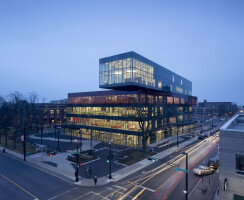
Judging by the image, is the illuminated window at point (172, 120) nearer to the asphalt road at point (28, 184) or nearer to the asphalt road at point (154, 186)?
the asphalt road at point (154, 186)

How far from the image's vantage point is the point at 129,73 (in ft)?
146

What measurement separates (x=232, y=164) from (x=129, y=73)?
111 feet

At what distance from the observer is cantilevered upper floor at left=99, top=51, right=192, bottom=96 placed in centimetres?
4475

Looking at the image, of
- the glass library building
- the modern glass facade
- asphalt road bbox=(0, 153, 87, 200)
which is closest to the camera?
asphalt road bbox=(0, 153, 87, 200)

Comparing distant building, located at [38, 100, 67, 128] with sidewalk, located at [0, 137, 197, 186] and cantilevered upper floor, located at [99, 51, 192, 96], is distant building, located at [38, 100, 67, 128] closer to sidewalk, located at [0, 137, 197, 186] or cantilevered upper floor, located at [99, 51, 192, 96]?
sidewalk, located at [0, 137, 197, 186]

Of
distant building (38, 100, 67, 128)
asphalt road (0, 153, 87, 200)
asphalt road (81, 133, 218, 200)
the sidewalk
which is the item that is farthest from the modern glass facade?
distant building (38, 100, 67, 128)

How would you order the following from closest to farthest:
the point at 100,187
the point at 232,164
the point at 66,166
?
1. the point at 232,164
2. the point at 100,187
3. the point at 66,166

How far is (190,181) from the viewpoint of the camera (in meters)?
22.9

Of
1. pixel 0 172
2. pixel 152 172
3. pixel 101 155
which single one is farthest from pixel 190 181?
pixel 0 172

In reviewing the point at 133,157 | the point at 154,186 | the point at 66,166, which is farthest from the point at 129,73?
the point at 154,186

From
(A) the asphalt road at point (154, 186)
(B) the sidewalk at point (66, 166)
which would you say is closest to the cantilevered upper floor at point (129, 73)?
(B) the sidewalk at point (66, 166)

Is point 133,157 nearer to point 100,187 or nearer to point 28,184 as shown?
point 100,187

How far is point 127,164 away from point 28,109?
59.3m

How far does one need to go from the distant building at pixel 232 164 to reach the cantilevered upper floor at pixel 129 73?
3053cm
